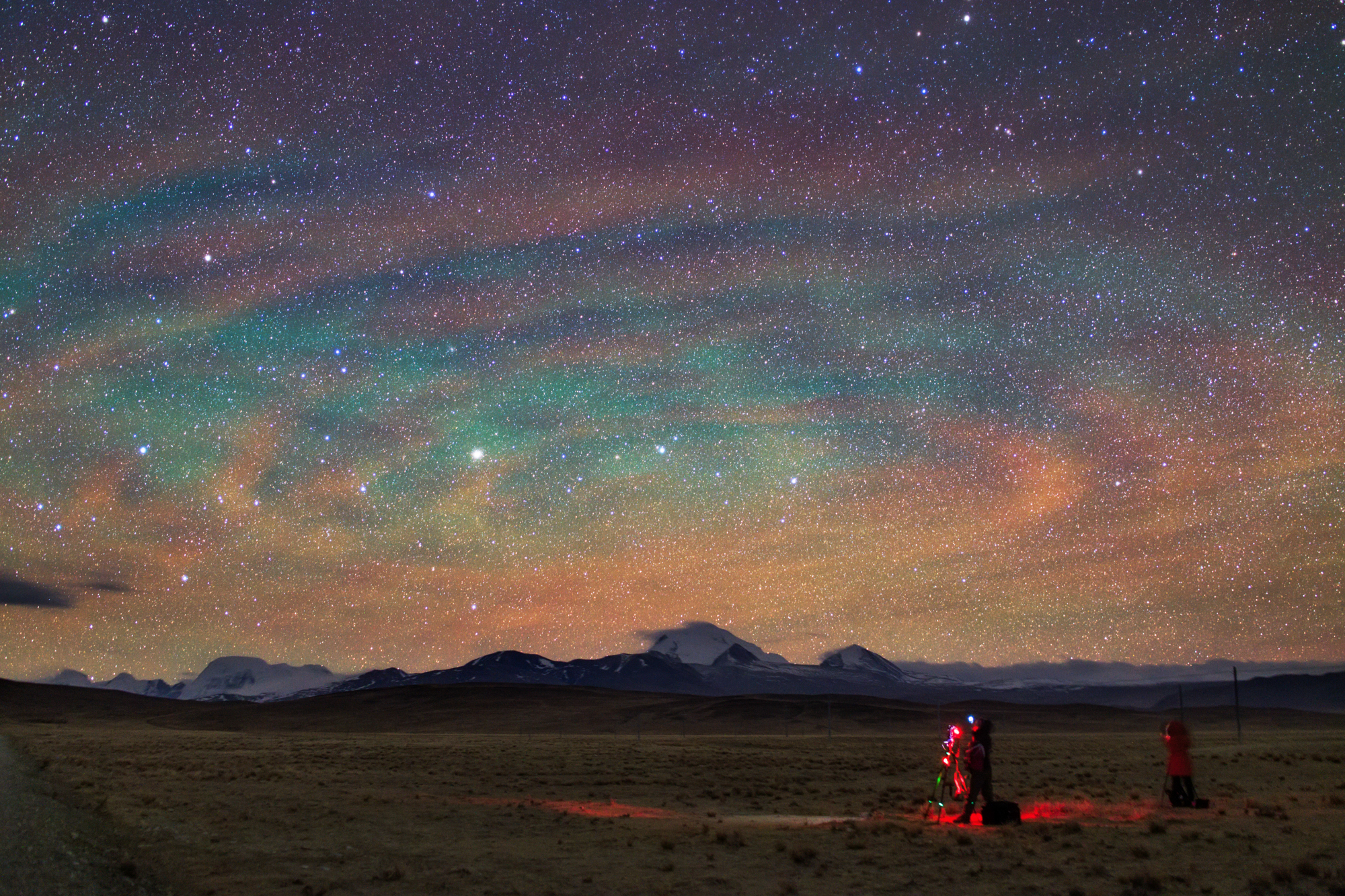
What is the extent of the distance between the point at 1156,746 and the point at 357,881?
5841 cm

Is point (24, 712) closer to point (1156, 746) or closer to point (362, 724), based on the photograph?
point (362, 724)

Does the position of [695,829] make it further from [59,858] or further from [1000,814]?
[59,858]

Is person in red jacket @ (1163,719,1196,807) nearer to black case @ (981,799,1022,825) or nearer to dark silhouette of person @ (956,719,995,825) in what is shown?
black case @ (981,799,1022,825)

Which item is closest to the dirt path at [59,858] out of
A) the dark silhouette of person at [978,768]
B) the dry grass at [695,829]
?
the dry grass at [695,829]

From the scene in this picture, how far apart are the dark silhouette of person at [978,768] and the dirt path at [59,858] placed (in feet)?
48.6

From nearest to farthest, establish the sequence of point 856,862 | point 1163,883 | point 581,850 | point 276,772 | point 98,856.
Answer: point 1163,883 < point 98,856 < point 856,862 < point 581,850 < point 276,772

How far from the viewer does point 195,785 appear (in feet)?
91.6

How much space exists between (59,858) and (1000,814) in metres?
16.7

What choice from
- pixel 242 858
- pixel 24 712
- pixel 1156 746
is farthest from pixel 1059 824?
pixel 24 712

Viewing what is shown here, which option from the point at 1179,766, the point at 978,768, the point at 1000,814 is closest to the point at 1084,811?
the point at 1179,766

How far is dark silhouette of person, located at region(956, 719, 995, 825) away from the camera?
19.2 m

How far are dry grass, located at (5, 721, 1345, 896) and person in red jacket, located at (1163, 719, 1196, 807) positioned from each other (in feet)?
2.14

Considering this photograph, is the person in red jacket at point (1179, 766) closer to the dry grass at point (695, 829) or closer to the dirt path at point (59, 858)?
the dry grass at point (695, 829)

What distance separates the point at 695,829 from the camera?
20.3 m
